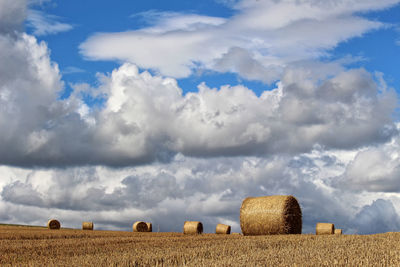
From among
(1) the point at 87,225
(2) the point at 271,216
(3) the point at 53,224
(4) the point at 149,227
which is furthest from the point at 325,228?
(3) the point at 53,224

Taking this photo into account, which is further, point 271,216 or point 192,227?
point 192,227

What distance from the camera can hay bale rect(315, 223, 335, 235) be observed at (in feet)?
89.4

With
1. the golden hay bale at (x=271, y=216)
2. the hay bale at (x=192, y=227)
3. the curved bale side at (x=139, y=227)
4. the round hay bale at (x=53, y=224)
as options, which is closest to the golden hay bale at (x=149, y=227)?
the curved bale side at (x=139, y=227)

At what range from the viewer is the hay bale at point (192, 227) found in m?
27.8

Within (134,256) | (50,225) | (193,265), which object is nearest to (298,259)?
(193,265)

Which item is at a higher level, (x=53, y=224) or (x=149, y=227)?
(x=53, y=224)

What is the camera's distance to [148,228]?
113ft

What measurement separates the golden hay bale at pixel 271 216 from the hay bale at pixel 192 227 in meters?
5.78

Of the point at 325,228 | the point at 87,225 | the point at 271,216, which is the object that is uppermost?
the point at 87,225

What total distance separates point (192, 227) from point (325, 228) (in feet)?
25.0

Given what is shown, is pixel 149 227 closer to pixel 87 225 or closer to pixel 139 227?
pixel 139 227

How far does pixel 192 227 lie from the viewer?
91.7 ft

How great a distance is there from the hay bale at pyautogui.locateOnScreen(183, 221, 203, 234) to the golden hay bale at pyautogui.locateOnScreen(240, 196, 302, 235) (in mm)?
5777

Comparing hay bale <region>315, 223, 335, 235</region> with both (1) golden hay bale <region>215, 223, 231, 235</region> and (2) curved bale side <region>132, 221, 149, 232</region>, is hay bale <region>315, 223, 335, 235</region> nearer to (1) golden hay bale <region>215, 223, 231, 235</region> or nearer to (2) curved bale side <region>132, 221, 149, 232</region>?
(1) golden hay bale <region>215, 223, 231, 235</region>
